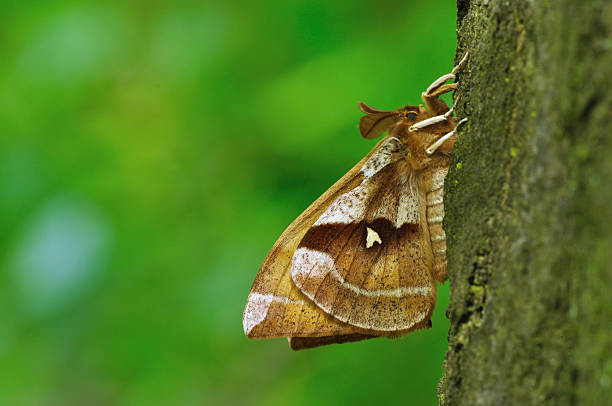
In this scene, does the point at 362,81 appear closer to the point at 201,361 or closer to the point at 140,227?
the point at 140,227

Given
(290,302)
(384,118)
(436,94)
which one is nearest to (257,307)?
(290,302)

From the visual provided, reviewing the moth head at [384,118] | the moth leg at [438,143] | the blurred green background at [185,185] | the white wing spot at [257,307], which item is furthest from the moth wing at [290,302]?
the blurred green background at [185,185]

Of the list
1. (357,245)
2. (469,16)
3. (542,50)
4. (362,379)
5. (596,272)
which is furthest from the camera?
(362,379)

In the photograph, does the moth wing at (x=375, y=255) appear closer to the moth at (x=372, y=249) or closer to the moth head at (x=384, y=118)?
the moth at (x=372, y=249)

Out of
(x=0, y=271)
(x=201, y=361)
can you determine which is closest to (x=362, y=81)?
(x=201, y=361)

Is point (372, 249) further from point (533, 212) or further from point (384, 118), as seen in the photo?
point (533, 212)

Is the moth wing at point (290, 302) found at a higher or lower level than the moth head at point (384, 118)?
lower
